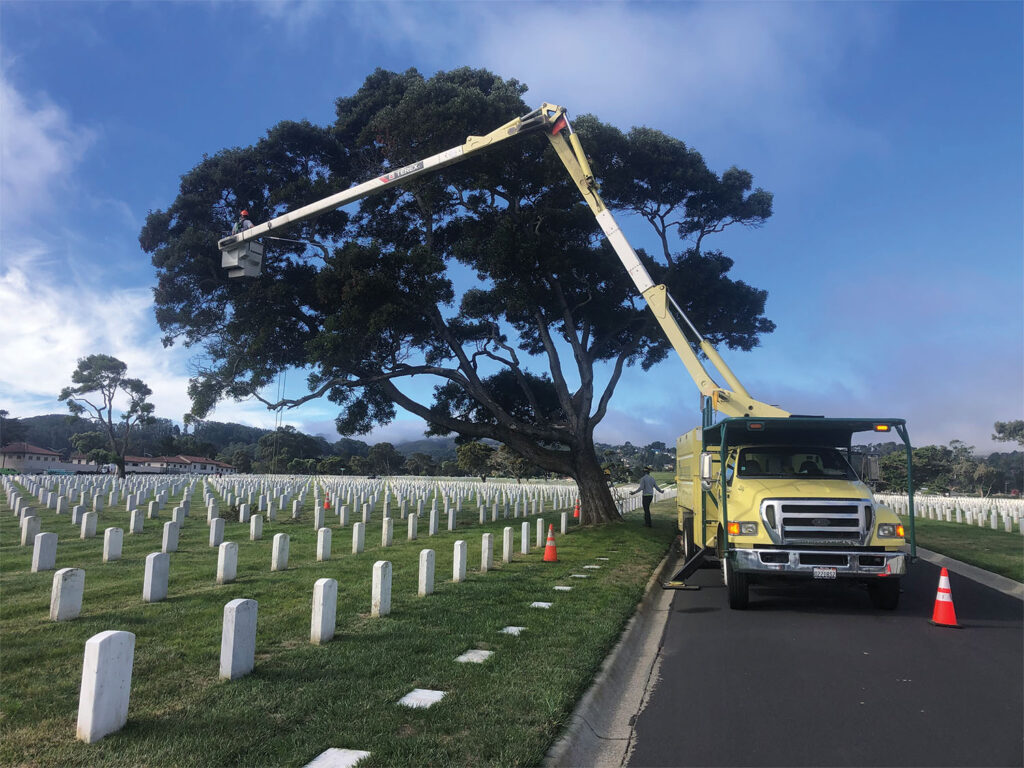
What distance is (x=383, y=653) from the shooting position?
5770mm

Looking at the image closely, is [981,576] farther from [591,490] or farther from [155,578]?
[155,578]

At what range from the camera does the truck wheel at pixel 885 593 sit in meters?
8.59

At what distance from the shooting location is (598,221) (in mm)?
16156

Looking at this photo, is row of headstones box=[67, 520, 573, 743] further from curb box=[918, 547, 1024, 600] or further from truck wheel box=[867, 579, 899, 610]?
curb box=[918, 547, 1024, 600]

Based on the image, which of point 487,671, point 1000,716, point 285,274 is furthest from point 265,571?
point 285,274

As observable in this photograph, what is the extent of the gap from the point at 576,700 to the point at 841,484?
5.87 m

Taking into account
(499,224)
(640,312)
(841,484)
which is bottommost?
(841,484)

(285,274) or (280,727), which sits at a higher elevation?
(285,274)

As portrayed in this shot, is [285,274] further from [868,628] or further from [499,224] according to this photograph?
[868,628]

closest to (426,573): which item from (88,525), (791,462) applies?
(791,462)

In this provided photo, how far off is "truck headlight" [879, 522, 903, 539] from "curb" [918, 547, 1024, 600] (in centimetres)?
354

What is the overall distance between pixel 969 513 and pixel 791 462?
2332cm

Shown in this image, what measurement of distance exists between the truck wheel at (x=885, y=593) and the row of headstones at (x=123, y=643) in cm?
447

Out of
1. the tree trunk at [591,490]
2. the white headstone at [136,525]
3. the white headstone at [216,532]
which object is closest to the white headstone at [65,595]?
the white headstone at [216,532]
